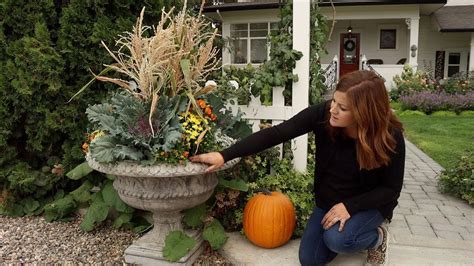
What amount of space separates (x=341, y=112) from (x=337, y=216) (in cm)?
59

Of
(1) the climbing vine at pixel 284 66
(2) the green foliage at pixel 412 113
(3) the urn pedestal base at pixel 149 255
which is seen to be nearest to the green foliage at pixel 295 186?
(1) the climbing vine at pixel 284 66

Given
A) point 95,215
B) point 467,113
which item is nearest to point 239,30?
point 467,113

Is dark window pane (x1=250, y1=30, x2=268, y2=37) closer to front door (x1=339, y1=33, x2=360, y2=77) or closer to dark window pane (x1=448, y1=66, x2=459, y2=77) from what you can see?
front door (x1=339, y1=33, x2=360, y2=77)

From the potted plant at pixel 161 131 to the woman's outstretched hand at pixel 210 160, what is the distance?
0.04 metres

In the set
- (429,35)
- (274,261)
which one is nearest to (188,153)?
(274,261)

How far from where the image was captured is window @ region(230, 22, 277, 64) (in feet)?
52.1

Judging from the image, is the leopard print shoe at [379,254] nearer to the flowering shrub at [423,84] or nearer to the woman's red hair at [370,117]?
the woman's red hair at [370,117]

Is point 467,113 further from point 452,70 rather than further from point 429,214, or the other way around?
point 429,214

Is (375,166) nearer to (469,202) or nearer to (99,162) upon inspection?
(99,162)

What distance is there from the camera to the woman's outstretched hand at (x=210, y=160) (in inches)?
91.0

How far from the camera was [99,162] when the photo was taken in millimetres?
2285

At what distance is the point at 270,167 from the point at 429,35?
14.8 m

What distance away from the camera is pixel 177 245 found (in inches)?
99.4

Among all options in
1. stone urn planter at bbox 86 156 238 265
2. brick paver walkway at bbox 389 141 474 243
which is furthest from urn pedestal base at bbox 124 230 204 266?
brick paver walkway at bbox 389 141 474 243
